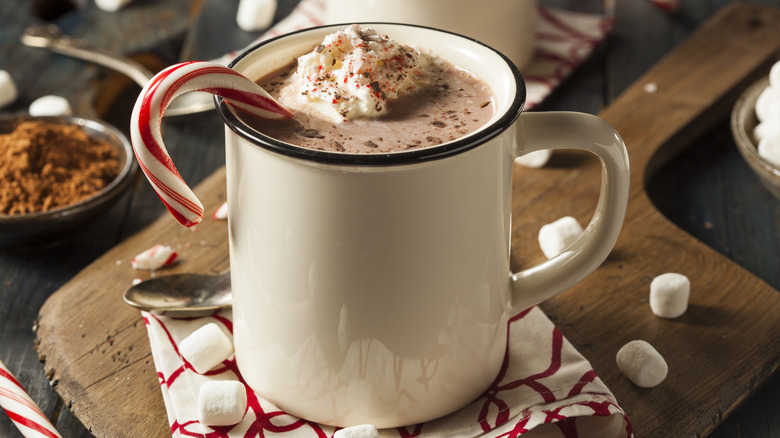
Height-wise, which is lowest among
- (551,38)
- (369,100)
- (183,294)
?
(551,38)

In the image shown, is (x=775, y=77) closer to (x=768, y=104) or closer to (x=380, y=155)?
(x=768, y=104)

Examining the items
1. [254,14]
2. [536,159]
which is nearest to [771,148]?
[536,159]

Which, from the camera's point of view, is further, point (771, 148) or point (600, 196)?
point (771, 148)

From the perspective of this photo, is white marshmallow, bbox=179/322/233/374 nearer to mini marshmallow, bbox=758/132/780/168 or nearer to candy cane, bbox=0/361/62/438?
candy cane, bbox=0/361/62/438

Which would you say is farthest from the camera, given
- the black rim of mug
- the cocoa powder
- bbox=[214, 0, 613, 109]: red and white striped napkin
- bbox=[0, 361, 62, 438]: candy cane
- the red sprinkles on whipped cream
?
bbox=[214, 0, 613, 109]: red and white striped napkin

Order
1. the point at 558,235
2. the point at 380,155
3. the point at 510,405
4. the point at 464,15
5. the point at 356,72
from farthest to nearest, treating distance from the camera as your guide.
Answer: the point at 464,15 < the point at 558,235 < the point at 510,405 < the point at 356,72 < the point at 380,155

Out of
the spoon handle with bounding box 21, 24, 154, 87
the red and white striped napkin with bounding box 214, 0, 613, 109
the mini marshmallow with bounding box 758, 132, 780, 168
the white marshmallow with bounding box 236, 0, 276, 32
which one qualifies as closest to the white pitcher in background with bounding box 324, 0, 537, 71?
the red and white striped napkin with bounding box 214, 0, 613, 109

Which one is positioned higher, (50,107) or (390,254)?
(390,254)
